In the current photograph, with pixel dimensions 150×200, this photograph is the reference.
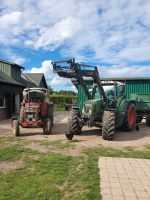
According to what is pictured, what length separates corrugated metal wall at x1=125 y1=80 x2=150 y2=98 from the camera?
82.2 feet

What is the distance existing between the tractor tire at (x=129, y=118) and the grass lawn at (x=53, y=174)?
4.75 m

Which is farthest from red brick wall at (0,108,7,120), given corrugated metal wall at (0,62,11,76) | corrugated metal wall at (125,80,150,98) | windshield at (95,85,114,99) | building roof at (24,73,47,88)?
building roof at (24,73,47,88)

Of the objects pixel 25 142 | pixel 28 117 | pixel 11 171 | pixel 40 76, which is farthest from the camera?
pixel 40 76

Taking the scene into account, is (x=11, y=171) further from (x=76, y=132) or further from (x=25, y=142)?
(x=76, y=132)

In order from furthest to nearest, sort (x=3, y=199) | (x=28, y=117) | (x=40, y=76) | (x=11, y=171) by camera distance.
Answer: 1. (x=40, y=76)
2. (x=28, y=117)
3. (x=11, y=171)
4. (x=3, y=199)

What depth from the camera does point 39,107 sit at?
1534 cm

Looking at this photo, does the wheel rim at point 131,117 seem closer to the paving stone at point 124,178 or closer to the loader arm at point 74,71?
the loader arm at point 74,71

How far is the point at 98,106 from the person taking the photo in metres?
14.3

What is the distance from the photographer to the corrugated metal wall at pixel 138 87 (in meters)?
25.0

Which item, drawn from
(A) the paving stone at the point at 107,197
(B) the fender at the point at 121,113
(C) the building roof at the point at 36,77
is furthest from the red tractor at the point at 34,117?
(C) the building roof at the point at 36,77

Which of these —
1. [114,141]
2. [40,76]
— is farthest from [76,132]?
[40,76]

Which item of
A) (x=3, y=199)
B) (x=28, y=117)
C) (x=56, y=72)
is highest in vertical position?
(x=56, y=72)

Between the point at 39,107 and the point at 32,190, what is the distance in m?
9.32

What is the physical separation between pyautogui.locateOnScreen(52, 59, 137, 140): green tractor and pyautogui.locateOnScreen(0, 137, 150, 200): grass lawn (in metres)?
2.42
